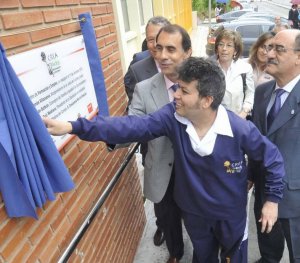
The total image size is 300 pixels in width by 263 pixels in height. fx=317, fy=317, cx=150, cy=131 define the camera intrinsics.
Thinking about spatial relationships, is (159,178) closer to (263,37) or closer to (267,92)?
(267,92)

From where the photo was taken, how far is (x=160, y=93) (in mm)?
2273

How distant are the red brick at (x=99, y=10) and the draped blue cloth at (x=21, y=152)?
1203 mm

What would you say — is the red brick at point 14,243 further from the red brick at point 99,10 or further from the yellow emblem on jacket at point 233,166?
the red brick at point 99,10

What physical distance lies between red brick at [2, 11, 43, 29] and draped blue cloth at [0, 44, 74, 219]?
22 centimetres

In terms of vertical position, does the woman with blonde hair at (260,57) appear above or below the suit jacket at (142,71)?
below

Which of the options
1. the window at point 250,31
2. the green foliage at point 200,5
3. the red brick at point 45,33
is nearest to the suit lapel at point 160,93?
the red brick at point 45,33

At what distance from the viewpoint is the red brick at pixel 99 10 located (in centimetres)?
229

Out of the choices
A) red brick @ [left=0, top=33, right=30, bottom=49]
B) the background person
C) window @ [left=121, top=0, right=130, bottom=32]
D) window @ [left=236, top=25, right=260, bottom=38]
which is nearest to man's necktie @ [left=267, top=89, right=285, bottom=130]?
red brick @ [left=0, top=33, right=30, bottom=49]

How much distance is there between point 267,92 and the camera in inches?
93.5

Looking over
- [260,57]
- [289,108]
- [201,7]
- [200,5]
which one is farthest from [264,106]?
[201,7]

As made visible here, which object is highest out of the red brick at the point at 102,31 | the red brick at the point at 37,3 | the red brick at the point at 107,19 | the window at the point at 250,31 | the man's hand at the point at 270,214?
the red brick at the point at 37,3

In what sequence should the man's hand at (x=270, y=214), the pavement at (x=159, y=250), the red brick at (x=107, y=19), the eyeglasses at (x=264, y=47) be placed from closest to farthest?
the man's hand at (x=270, y=214) < the red brick at (x=107, y=19) < the pavement at (x=159, y=250) < the eyeglasses at (x=264, y=47)

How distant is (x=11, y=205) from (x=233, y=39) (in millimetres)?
2992

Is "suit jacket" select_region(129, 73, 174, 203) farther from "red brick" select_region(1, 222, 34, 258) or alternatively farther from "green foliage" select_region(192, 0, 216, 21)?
"green foliage" select_region(192, 0, 216, 21)
